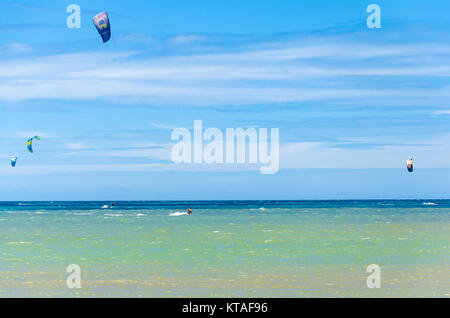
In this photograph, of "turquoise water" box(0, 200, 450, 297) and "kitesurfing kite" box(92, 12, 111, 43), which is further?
"kitesurfing kite" box(92, 12, 111, 43)

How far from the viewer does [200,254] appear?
2386 centimetres

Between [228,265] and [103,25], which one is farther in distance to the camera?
[103,25]

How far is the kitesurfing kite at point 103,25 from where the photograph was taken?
22078 millimetres

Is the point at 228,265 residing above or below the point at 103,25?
below

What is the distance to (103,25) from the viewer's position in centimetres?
2261

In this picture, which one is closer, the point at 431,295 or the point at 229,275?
the point at 431,295

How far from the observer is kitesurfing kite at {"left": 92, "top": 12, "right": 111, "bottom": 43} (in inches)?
869

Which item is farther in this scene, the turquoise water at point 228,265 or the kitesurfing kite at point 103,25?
the kitesurfing kite at point 103,25
